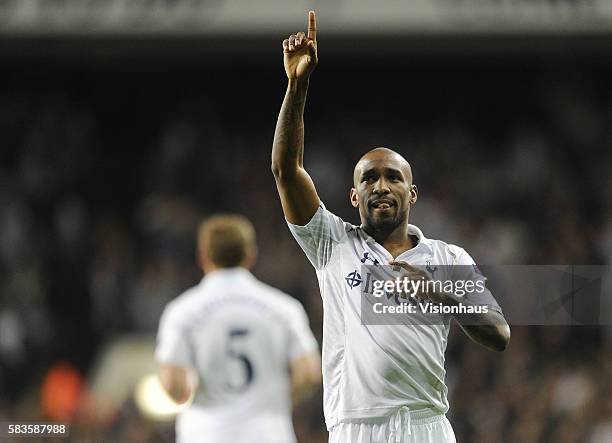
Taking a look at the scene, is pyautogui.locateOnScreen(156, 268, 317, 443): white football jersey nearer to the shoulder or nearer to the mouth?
the shoulder

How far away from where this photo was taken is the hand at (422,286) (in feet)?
9.74

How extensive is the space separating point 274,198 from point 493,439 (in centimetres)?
315

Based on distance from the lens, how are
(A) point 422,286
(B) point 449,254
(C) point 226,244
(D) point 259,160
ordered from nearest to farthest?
(A) point 422,286
(B) point 449,254
(C) point 226,244
(D) point 259,160

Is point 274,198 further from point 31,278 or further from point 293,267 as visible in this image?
point 31,278

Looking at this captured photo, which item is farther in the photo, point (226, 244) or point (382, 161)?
point (226, 244)

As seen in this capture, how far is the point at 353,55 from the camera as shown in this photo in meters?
9.15

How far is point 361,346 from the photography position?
9.89 ft

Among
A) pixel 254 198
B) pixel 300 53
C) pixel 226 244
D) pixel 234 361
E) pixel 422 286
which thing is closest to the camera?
pixel 422 286

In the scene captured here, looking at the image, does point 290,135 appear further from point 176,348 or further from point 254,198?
A: point 254,198

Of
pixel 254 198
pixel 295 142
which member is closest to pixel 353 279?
pixel 295 142

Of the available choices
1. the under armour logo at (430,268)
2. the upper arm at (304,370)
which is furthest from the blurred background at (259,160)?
the under armour logo at (430,268)

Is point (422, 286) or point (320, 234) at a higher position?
point (320, 234)

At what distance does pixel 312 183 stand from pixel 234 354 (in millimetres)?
976

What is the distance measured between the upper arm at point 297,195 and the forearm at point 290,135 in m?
0.01
